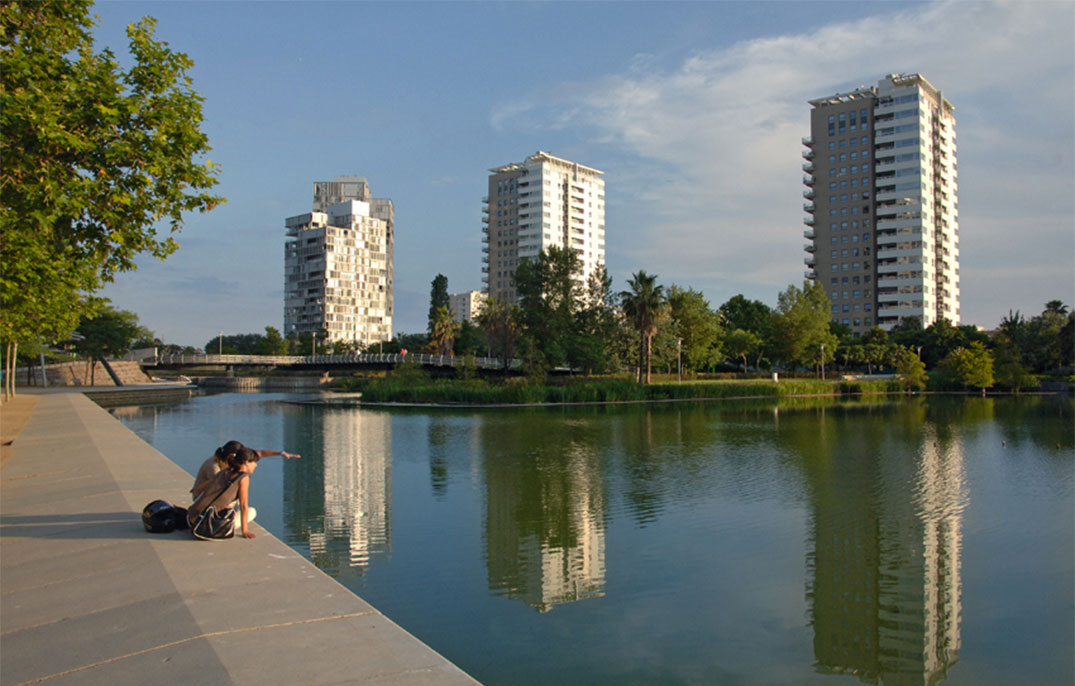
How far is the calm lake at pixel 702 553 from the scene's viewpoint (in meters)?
8.76

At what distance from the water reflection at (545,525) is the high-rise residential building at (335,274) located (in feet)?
552

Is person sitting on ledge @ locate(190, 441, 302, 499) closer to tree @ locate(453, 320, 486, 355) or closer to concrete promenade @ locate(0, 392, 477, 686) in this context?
concrete promenade @ locate(0, 392, 477, 686)

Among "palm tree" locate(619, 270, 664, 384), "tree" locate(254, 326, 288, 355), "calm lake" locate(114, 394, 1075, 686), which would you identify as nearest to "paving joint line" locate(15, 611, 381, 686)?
"calm lake" locate(114, 394, 1075, 686)

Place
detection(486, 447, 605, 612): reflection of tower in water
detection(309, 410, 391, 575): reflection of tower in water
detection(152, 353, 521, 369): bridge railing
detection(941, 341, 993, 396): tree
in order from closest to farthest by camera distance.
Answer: detection(486, 447, 605, 612): reflection of tower in water → detection(309, 410, 391, 575): reflection of tower in water → detection(941, 341, 993, 396): tree → detection(152, 353, 521, 369): bridge railing

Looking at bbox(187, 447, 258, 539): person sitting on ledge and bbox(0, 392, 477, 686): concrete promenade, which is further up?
bbox(187, 447, 258, 539): person sitting on ledge

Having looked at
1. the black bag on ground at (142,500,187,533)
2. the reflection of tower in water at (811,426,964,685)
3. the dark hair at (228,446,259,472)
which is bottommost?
the reflection of tower in water at (811,426,964,685)

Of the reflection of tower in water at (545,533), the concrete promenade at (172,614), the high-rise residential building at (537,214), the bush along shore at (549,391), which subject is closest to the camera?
the concrete promenade at (172,614)

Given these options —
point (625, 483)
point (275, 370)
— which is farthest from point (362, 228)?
point (625, 483)

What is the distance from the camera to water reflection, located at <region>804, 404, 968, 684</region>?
8.84m

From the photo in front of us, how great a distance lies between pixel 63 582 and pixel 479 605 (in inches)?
196

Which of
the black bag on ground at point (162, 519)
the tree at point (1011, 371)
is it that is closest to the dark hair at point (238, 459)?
the black bag on ground at point (162, 519)

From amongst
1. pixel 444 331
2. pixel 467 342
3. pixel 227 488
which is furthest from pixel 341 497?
pixel 467 342

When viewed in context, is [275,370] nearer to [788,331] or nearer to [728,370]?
[728,370]

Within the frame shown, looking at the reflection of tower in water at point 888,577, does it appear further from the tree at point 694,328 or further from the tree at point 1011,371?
the tree at point 1011,371
